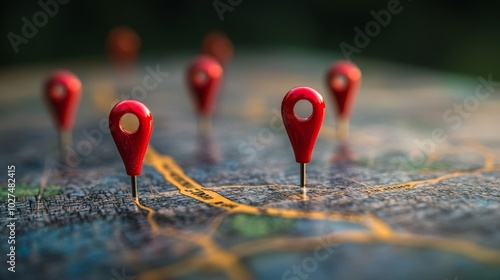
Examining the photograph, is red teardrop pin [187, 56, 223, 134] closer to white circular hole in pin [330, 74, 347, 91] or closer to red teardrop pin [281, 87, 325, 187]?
white circular hole in pin [330, 74, 347, 91]

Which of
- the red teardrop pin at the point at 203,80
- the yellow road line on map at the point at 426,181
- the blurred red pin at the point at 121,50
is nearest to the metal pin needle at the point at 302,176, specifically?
the yellow road line on map at the point at 426,181

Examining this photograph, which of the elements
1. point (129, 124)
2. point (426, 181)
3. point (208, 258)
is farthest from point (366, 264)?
point (129, 124)

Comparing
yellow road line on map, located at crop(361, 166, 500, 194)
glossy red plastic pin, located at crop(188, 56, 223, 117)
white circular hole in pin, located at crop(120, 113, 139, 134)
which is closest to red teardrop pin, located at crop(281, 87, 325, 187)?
yellow road line on map, located at crop(361, 166, 500, 194)

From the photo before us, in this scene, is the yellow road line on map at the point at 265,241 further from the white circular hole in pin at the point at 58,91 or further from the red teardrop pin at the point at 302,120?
the white circular hole in pin at the point at 58,91

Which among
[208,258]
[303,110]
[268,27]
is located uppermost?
[268,27]

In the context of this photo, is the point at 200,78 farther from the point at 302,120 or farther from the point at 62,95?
the point at 302,120

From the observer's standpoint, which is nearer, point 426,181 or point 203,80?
point 426,181
